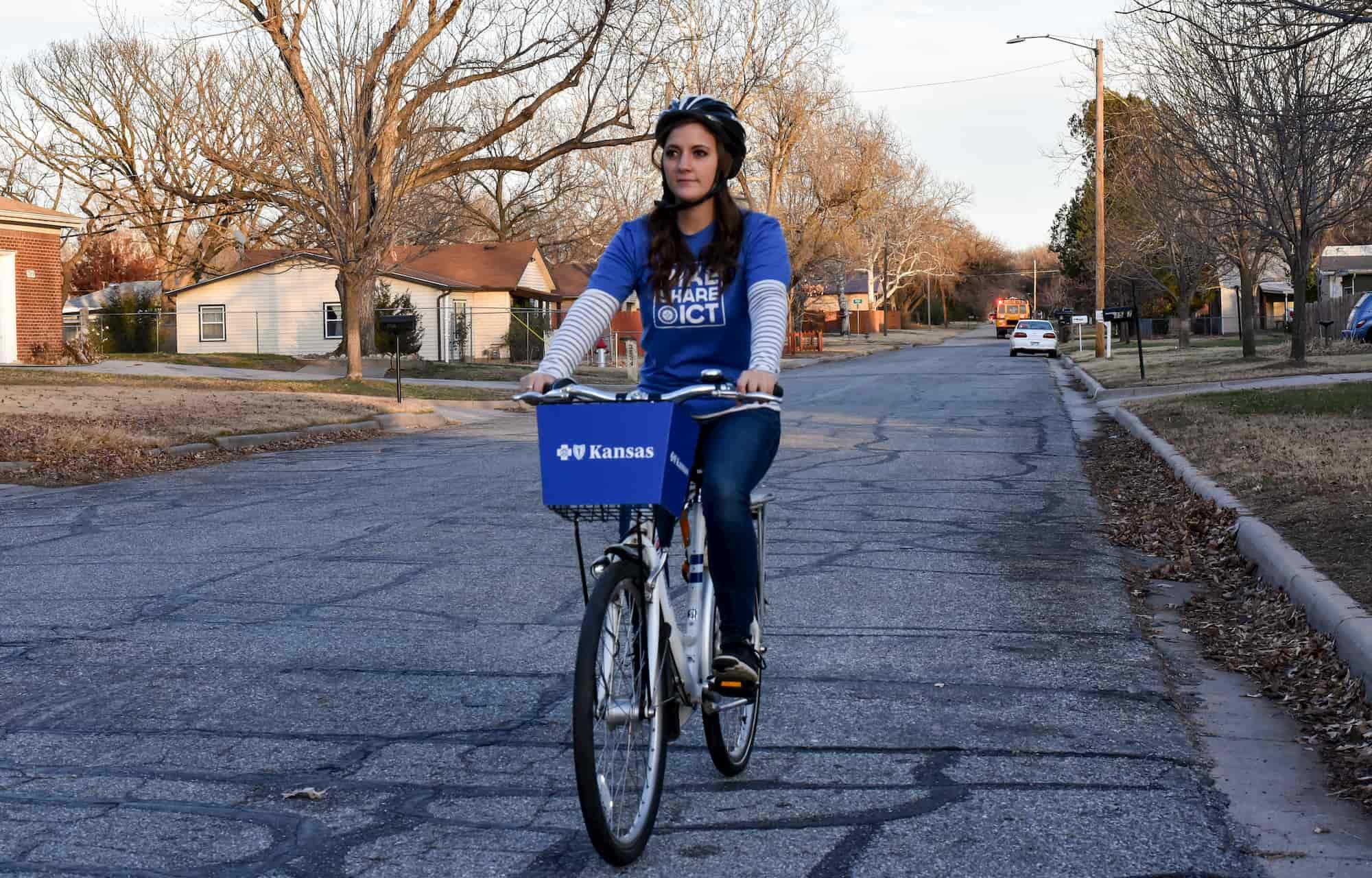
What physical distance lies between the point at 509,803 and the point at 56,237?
33.9 meters

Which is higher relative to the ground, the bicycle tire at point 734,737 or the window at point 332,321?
the window at point 332,321

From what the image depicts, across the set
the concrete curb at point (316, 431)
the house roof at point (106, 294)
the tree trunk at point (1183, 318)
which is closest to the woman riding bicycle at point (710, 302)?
the concrete curb at point (316, 431)

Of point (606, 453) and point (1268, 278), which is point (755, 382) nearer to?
point (606, 453)

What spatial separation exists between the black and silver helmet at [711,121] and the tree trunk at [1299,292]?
21.8 m

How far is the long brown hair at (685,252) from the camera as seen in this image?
423cm

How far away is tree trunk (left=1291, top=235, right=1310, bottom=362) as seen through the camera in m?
23.7

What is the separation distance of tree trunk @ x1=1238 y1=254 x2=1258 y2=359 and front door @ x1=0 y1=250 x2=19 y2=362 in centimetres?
2770

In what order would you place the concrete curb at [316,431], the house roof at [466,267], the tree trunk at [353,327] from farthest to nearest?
the house roof at [466,267], the tree trunk at [353,327], the concrete curb at [316,431]

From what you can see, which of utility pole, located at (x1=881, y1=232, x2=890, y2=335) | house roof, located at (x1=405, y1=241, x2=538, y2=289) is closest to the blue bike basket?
house roof, located at (x1=405, y1=241, x2=538, y2=289)

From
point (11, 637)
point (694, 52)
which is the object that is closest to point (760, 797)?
point (11, 637)

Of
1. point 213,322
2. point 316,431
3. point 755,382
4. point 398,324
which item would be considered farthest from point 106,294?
point 755,382

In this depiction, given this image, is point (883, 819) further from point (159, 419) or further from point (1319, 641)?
point (159, 419)

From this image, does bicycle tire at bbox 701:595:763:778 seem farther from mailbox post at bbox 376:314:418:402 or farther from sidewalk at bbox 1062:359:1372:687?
mailbox post at bbox 376:314:418:402

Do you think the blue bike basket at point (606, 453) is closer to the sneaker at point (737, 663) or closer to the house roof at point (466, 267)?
the sneaker at point (737, 663)
